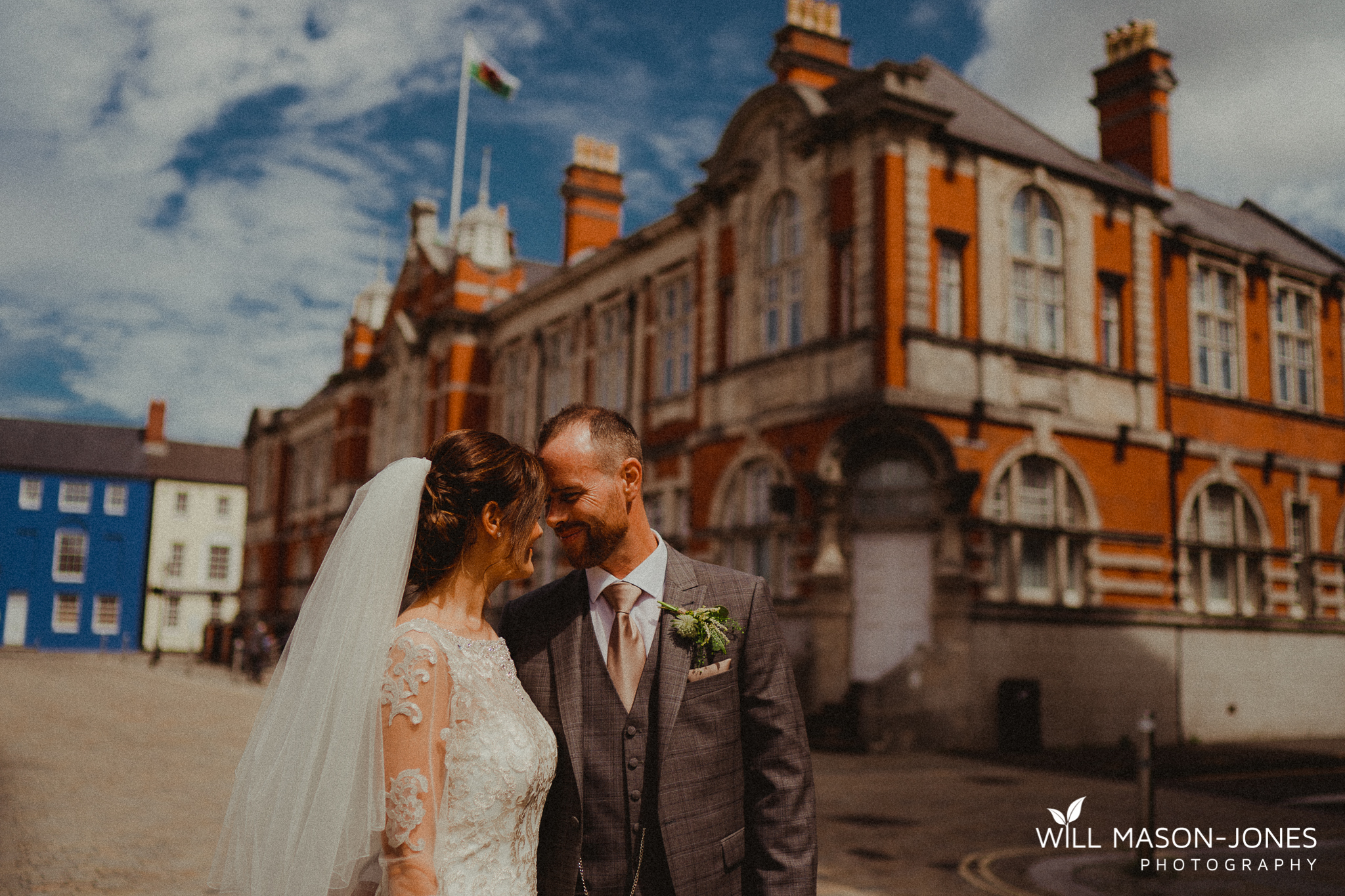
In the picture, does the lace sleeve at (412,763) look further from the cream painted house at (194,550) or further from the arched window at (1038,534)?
the cream painted house at (194,550)

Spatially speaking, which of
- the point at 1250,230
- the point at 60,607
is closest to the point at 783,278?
the point at 1250,230

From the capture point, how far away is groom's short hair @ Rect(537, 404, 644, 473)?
3.33 m

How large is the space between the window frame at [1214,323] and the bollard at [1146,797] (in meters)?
14.5

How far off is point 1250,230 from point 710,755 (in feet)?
86.7

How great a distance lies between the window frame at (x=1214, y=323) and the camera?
21.2 m

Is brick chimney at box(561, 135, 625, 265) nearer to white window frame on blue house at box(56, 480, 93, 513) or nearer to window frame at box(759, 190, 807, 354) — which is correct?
window frame at box(759, 190, 807, 354)

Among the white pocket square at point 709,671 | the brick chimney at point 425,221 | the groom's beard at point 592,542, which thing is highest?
the brick chimney at point 425,221

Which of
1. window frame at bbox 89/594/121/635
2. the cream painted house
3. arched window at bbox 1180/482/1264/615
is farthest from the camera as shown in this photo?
the cream painted house

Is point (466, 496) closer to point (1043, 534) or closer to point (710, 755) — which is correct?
point (710, 755)

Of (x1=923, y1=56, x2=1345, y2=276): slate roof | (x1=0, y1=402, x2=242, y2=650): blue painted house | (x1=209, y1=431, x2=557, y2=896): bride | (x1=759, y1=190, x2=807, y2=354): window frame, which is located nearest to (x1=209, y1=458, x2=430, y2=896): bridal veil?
(x1=209, y1=431, x2=557, y2=896): bride

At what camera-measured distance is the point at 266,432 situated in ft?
171

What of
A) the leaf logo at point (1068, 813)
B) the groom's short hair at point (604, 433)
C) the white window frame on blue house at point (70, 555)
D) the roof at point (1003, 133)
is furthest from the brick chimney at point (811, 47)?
the white window frame on blue house at point (70, 555)

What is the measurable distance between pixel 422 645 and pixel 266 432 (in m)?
52.6

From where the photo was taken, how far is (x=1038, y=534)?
18125 mm
